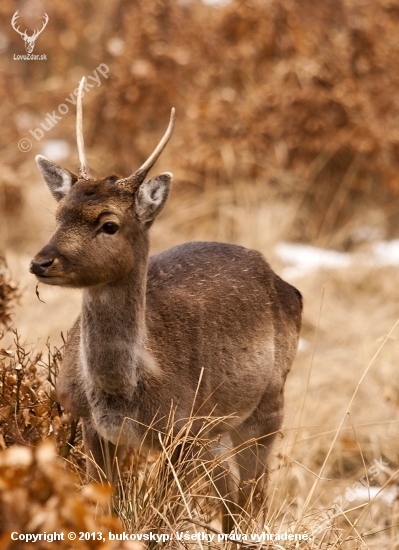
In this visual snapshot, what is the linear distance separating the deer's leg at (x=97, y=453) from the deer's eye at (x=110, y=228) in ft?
3.19

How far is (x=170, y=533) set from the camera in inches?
162

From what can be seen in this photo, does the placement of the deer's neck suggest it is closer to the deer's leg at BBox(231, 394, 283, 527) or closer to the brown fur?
the brown fur

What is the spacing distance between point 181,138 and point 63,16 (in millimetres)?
5432

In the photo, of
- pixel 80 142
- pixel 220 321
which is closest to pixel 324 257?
pixel 220 321

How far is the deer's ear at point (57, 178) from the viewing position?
4656 millimetres

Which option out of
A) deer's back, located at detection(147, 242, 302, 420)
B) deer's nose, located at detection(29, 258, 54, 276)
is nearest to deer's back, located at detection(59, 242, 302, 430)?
deer's back, located at detection(147, 242, 302, 420)

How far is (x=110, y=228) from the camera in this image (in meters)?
4.40

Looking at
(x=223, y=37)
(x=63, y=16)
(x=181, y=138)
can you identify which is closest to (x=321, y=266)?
(x=181, y=138)

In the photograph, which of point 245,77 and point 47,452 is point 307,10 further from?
point 47,452

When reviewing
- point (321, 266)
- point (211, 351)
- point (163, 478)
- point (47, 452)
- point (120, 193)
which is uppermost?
point (120, 193)

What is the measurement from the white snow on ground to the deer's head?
6.53 metres

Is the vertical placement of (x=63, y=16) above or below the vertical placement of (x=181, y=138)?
above

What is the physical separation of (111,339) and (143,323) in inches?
8.6

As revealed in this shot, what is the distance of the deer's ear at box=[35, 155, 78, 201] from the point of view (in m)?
4.66
